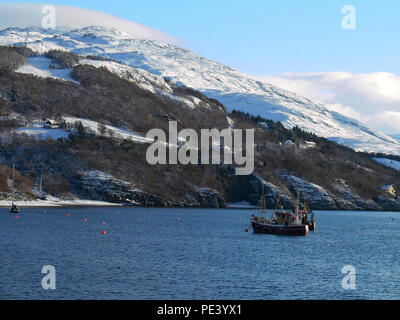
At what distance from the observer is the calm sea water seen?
203ft

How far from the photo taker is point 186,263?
80.9 metres

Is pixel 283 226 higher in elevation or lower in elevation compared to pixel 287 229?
higher

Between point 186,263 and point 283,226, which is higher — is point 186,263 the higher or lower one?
the lower one

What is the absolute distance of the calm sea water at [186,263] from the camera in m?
62.0

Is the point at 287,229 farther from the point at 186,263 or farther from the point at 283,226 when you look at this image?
the point at 186,263

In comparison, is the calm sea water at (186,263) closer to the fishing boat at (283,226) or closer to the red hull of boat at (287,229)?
the fishing boat at (283,226)

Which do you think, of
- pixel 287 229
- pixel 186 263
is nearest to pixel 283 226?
pixel 287 229

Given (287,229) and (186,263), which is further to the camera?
(287,229)

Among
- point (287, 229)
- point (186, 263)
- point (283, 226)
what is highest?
point (283, 226)

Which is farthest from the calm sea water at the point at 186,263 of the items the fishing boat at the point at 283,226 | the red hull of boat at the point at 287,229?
the red hull of boat at the point at 287,229
